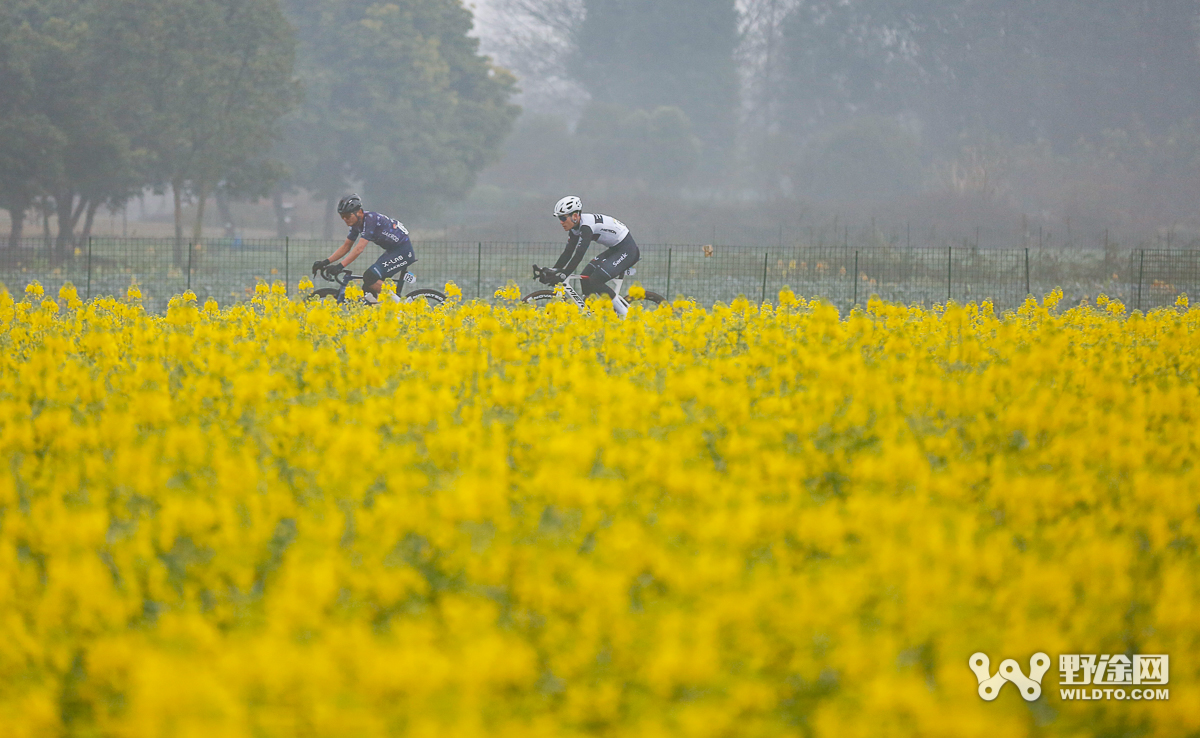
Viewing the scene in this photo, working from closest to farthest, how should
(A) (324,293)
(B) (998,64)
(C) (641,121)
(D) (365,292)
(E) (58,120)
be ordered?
1. (D) (365,292)
2. (A) (324,293)
3. (E) (58,120)
4. (C) (641,121)
5. (B) (998,64)

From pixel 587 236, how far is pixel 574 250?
0.66 feet

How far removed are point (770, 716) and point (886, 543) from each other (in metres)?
0.88

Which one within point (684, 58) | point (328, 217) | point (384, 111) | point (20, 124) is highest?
point (684, 58)

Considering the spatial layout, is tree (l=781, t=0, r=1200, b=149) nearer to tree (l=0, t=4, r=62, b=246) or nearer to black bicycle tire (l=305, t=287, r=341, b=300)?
tree (l=0, t=4, r=62, b=246)

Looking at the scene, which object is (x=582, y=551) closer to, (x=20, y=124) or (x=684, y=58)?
(x=20, y=124)

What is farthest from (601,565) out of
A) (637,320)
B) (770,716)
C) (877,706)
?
(637,320)

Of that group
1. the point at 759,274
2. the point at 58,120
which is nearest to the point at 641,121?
the point at 58,120

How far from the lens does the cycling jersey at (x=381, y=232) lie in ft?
40.1

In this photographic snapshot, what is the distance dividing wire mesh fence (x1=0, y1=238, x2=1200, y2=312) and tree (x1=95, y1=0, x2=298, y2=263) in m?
7.94

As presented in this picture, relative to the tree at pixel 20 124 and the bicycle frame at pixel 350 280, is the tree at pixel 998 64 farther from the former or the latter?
the bicycle frame at pixel 350 280

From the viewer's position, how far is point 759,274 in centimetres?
2662

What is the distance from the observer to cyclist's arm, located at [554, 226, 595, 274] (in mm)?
11984

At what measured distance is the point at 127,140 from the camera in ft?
119
